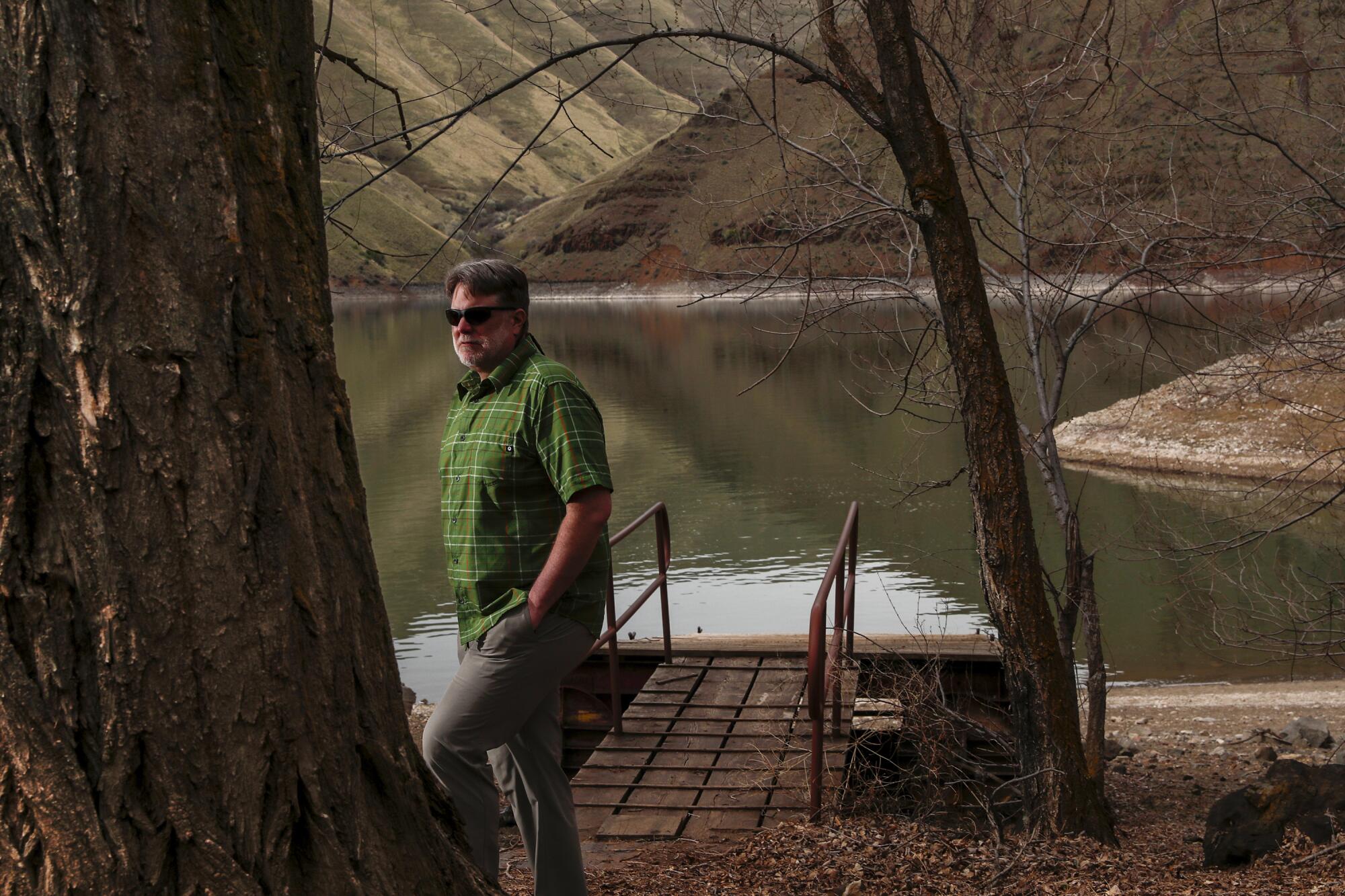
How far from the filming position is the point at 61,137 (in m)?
1.90

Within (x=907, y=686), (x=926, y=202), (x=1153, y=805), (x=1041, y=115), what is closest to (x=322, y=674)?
(x=926, y=202)

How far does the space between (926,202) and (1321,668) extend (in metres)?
11.2

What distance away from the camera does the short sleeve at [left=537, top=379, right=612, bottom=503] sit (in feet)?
9.65

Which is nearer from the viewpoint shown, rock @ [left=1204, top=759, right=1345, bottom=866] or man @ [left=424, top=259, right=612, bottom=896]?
man @ [left=424, top=259, right=612, bottom=896]

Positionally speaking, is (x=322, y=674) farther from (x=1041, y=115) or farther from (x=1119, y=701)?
(x=1119, y=701)

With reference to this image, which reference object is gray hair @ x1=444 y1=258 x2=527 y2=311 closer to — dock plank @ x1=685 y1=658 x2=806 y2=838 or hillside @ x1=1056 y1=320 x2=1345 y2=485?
dock plank @ x1=685 y1=658 x2=806 y2=838

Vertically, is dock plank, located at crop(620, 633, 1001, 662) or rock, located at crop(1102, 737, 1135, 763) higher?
dock plank, located at crop(620, 633, 1001, 662)

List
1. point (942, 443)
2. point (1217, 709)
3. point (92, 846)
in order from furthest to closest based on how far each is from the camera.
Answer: point (942, 443)
point (1217, 709)
point (92, 846)

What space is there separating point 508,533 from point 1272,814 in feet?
12.7

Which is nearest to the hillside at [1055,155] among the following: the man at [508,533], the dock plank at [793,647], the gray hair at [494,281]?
the dock plank at [793,647]

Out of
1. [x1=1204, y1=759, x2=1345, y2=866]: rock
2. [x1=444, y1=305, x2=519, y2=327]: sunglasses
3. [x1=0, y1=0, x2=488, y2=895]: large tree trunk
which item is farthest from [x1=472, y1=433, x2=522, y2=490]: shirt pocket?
[x1=1204, y1=759, x2=1345, y2=866]: rock

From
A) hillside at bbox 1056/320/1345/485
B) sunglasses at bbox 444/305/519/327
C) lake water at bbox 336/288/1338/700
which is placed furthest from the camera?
hillside at bbox 1056/320/1345/485

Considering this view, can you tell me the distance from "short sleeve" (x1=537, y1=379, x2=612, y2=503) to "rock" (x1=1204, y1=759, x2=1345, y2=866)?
3.59m

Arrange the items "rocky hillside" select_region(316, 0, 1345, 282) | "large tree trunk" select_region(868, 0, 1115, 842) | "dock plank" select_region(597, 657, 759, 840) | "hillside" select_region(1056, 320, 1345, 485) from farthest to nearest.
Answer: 1. "hillside" select_region(1056, 320, 1345, 485)
2. "rocky hillside" select_region(316, 0, 1345, 282)
3. "large tree trunk" select_region(868, 0, 1115, 842)
4. "dock plank" select_region(597, 657, 759, 840)
